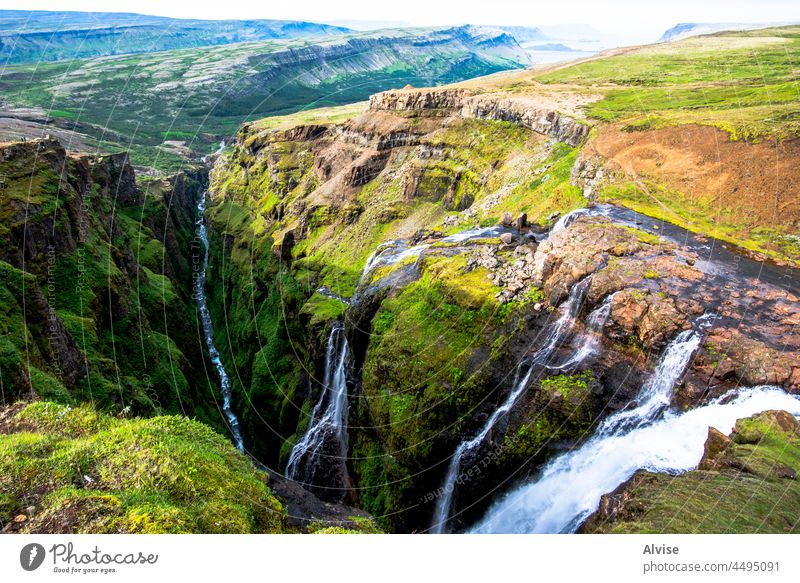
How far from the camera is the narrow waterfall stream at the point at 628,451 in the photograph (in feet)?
83.9

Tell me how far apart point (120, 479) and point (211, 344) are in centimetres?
7403

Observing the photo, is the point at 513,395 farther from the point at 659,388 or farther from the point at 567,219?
the point at 567,219

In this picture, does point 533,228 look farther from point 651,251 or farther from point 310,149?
point 310,149

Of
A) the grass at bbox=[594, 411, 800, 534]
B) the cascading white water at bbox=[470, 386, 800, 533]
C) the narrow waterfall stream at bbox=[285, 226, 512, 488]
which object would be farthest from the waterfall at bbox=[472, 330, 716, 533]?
the narrow waterfall stream at bbox=[285, 226, 512, 488]

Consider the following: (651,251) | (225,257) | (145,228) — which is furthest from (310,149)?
(651,251)

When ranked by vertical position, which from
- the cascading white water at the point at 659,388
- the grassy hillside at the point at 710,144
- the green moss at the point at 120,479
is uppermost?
the grassy hillside at the point at 710,144

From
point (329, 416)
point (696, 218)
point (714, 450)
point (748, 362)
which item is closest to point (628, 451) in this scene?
point (714, 450)

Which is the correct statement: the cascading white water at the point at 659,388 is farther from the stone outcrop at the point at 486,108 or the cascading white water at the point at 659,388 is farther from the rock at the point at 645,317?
the stone outcrop at the point at 486,108

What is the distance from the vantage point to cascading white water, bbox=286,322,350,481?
46938 millimetres

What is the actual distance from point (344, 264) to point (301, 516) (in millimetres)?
51324

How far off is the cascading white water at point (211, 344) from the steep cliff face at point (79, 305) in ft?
14.7
